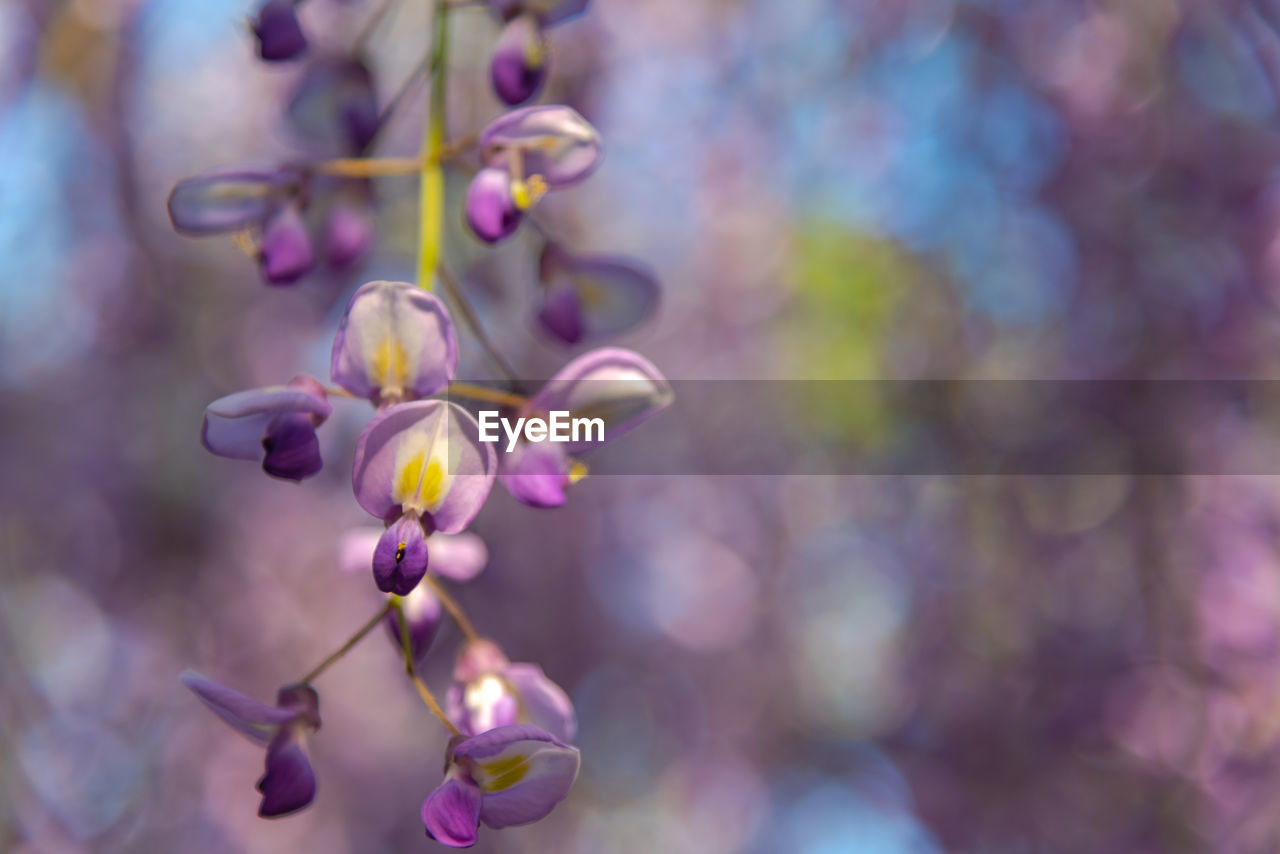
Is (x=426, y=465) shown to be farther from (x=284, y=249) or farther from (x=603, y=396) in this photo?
(x=284, y=249)

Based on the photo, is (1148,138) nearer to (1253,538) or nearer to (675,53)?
(1253,538)

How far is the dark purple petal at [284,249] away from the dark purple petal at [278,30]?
0.60 feet

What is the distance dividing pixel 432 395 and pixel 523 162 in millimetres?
289

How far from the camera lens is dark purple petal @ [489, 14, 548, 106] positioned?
3.37 feet

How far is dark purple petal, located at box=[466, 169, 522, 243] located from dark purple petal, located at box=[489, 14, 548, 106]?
16cm

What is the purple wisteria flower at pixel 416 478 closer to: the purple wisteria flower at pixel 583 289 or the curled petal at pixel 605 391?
the curled petal at pixel 605 391

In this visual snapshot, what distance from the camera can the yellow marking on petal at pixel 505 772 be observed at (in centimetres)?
75

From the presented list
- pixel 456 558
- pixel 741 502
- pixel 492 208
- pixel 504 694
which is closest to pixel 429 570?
pixel 456 558

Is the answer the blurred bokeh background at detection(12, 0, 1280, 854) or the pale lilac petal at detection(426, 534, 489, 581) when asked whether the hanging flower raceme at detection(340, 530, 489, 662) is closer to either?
the pale lilac petal at detection(426, 534, 489, 581)

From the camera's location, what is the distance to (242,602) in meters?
3.62

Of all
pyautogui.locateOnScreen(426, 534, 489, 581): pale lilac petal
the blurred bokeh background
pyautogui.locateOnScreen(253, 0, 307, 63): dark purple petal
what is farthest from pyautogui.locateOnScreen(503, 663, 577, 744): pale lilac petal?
the blurred bokeh background

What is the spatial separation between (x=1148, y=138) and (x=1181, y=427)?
1.02 metres

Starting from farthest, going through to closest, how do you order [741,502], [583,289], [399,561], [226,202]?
[741,502]
[583,289]
[226,202]
[399,561]

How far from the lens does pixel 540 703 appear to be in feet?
3.06
